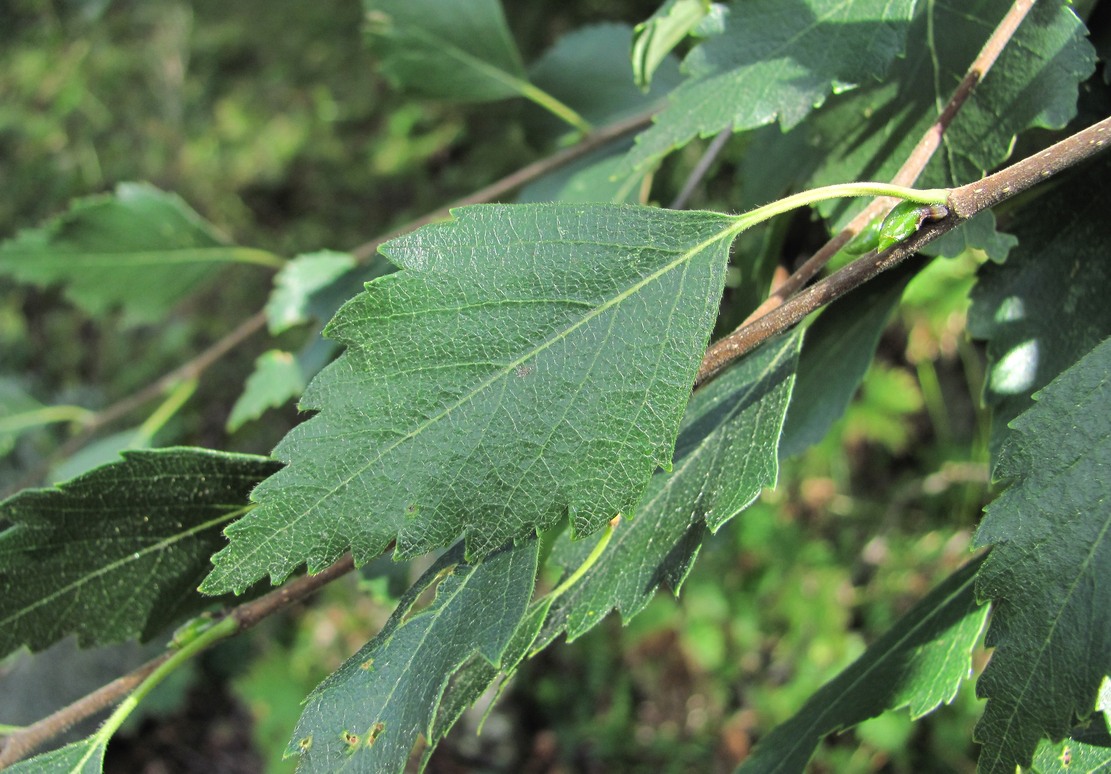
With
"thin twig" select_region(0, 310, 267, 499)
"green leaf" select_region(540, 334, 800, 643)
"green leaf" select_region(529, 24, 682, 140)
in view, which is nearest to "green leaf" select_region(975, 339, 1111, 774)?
"green leaf" select_region(540, 334, 800, 643)

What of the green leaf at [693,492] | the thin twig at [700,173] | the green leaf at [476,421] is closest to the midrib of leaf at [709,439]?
the green leaf at [693,492]

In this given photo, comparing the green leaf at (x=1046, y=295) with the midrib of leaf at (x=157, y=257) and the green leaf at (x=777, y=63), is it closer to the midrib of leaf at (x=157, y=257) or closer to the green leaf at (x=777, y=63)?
the green leaf at (x=777, y=63)

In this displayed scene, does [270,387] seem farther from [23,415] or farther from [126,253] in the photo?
[23,415]

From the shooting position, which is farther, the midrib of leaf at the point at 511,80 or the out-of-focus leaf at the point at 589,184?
the midrib of leaf at the point at 511,80

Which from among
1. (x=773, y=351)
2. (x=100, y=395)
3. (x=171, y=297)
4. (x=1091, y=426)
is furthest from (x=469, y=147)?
(x=1091, y=426)

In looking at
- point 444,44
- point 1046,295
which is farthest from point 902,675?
point 444,44

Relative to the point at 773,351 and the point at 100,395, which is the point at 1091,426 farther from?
the point at 100,395
